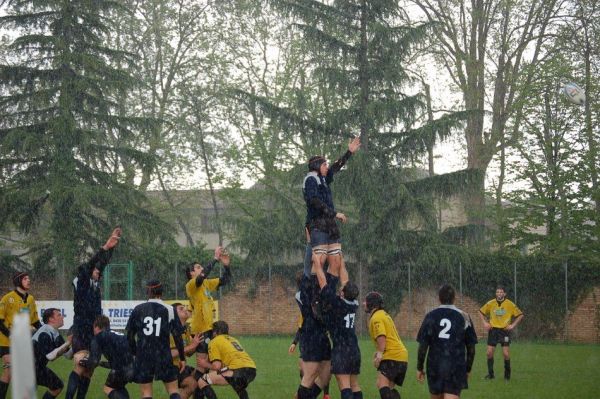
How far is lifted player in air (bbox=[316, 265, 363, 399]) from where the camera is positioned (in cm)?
1130

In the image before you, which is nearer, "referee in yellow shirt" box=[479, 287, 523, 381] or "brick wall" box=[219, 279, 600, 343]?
"referee in yellow shirt" box=[479, 287, 523, 381]

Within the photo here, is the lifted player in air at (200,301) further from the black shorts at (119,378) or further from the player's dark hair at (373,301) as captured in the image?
the player's dark hair at (373,301)

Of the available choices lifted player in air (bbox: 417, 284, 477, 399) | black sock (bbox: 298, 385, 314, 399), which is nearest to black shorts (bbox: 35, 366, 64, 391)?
black sock (bbox: 298, 385, 314, 399)

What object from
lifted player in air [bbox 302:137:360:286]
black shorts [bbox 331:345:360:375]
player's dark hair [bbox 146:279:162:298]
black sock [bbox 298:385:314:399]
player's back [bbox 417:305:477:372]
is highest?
lifted player in air [bbox 302:137:360:286]

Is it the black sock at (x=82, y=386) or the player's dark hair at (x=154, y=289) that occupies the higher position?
the player's dark hair at (x=154, y=289)

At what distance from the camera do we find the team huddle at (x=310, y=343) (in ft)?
34.5

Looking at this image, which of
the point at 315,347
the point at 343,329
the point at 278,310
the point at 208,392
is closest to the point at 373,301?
the point at 343,329

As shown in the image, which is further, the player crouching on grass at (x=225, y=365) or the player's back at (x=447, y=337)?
the player crouching on grass at (x=225, y=365)

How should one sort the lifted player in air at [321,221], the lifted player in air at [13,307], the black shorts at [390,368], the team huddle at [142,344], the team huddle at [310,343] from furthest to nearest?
1. the lifted player in air at [13,307]
2. the black shorts at [390,368]
3. the lifted player in air at [321,221]
4. the team huddle at [142,344]
5. the team huddle at [310,343]

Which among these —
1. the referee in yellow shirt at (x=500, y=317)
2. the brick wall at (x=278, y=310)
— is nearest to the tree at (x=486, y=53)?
the brick wall at (x=278, y=310)

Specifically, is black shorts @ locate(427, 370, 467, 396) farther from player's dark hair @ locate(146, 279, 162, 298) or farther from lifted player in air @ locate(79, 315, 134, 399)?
lifted player in air @ locate(79, 315, 134, 399)

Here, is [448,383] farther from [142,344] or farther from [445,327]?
[142,344]

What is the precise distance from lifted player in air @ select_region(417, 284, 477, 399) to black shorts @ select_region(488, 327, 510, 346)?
920 cm

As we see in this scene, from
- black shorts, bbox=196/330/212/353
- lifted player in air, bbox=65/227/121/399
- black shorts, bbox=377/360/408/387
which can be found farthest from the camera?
lifted player in air, bbox=65/227/121/399
